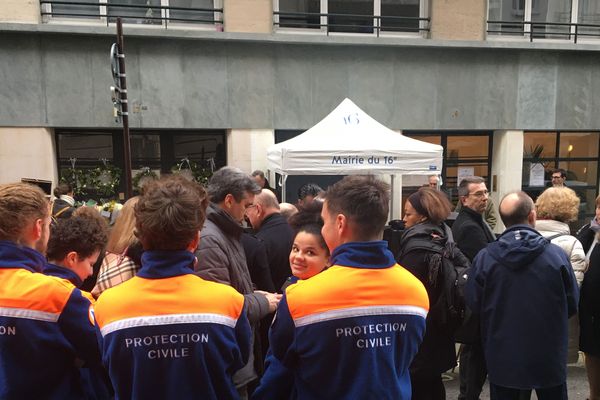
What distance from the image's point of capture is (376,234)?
191cm

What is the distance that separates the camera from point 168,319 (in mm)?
1672

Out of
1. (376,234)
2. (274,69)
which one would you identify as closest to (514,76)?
(274,69)

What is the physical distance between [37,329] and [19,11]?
31.9 feet

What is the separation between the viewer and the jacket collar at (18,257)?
2.00 meters

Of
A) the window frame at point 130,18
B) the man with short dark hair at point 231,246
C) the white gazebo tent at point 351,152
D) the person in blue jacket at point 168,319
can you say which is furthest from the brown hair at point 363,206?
the window frame at point 130,18

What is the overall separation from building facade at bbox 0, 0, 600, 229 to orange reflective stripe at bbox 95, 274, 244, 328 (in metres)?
8.86

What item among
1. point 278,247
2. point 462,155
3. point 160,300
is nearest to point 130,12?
point 278,247

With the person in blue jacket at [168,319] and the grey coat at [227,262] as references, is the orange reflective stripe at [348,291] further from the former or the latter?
the grey coat at [227,262]

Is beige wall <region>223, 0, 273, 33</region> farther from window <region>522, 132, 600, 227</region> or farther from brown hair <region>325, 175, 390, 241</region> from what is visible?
brown hair <region>325, 175, 390, 241</region>

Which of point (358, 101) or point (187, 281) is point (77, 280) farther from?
point (358, 101)

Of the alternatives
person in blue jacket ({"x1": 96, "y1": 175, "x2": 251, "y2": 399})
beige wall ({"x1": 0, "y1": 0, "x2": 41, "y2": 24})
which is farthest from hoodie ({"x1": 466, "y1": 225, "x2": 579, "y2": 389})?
beige wall ({"x1": 0, "y1": 0, "x2": 41, "y2": 24})

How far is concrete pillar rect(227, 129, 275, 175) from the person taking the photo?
10469mm

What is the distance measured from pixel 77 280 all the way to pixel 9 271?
37 cm

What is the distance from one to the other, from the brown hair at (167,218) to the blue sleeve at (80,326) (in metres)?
0.50
